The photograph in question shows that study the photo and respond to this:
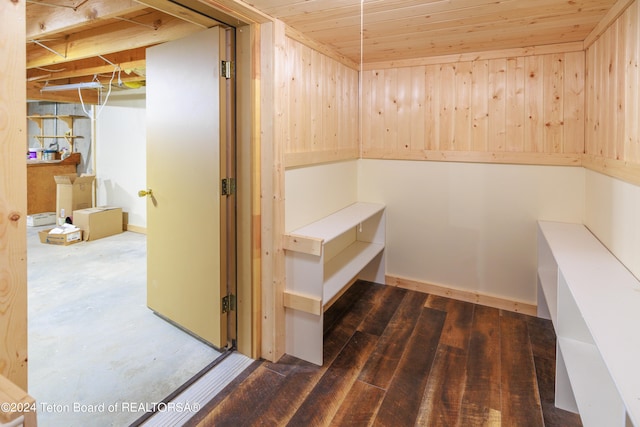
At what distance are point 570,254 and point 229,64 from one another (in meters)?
2.32

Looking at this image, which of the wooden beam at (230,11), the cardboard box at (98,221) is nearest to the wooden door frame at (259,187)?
the wooden beam at (230,11)

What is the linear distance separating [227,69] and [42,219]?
18.6ft

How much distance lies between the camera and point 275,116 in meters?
2.33

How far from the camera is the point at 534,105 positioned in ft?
9.94

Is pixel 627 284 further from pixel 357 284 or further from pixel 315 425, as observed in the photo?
pixel 357 284

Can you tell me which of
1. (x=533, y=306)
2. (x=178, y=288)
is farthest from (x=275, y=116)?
(x=533, y=306)

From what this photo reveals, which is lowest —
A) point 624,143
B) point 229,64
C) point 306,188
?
point 306,188

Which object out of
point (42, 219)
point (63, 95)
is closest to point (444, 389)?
point (42, 219)

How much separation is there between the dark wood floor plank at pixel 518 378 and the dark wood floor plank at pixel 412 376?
0.43 meters

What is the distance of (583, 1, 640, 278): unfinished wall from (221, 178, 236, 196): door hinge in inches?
84.9

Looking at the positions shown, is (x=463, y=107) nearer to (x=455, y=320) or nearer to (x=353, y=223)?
(x=353, y=223)

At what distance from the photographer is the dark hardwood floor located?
6.39 ft

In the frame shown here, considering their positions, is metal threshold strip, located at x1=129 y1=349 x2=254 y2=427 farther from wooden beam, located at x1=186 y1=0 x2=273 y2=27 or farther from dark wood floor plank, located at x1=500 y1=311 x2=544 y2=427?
wooden beam, located at x1=186 y1=0 x2=273 y2=27

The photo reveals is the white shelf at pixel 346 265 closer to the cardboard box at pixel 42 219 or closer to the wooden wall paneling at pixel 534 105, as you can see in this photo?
the wooden wall paneling at pixel 534 105
